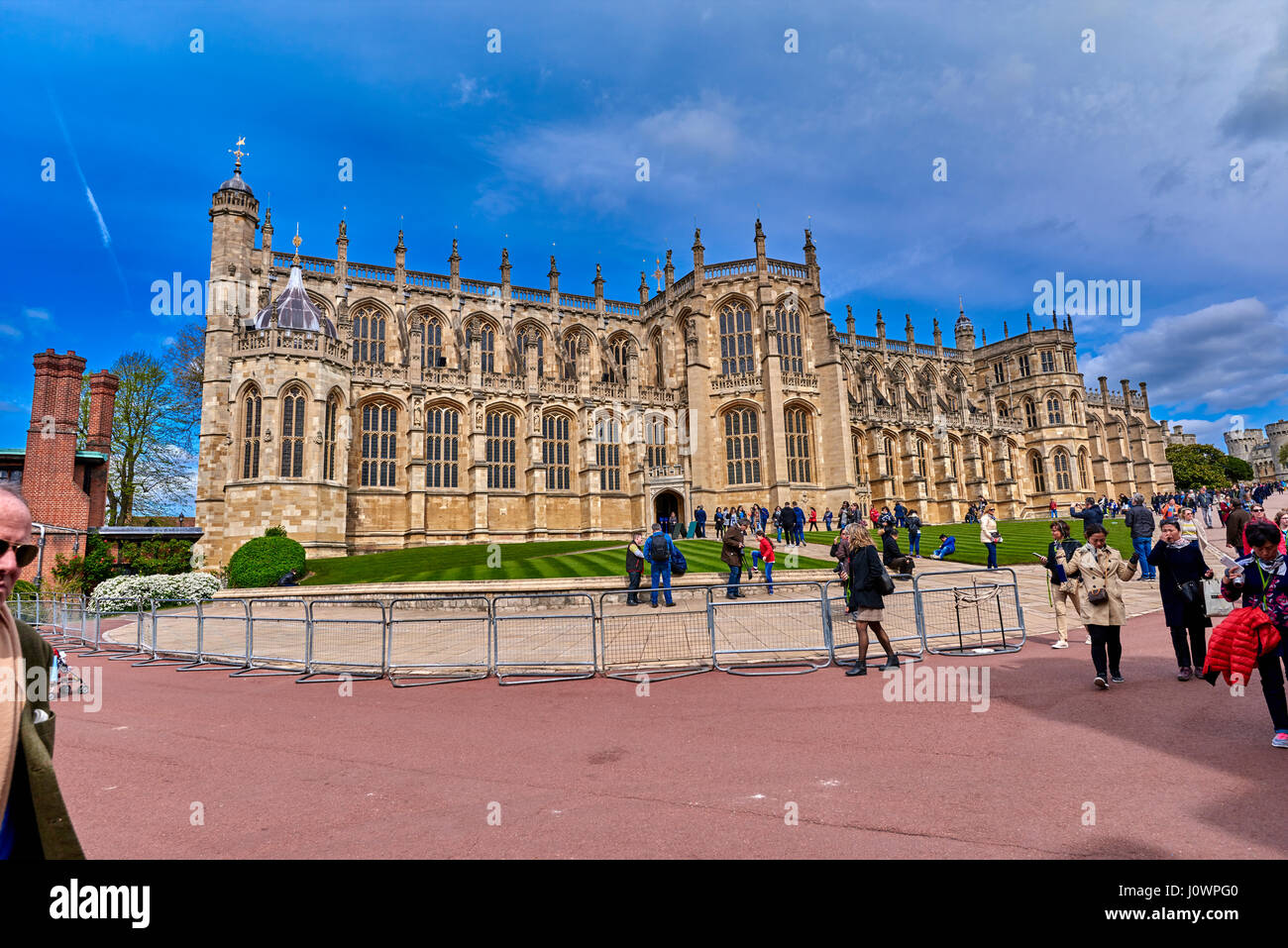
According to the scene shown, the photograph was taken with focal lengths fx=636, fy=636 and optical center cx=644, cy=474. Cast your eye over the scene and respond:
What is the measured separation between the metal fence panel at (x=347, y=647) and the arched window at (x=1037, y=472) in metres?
57.4

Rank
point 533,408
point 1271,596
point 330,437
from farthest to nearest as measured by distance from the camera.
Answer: point 533,408 → point 330,437 → point 1271,596

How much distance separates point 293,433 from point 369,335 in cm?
1010

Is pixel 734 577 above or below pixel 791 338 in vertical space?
below

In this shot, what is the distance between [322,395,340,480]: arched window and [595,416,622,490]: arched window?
14.2m

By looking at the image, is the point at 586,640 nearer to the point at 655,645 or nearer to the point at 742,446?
the point at 655,645

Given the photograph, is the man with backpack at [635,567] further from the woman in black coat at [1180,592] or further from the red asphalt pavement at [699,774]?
the woman in black coat at [1180,592]

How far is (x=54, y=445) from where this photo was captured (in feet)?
89.2

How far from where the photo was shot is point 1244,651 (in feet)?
15.6

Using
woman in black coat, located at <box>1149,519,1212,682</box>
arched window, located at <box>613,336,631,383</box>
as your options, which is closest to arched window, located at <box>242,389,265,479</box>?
arched window, located at <box>613,336,631,383</box>

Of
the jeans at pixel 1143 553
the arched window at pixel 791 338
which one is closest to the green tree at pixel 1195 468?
the arched window at pixel 791 338

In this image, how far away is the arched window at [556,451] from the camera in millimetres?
37562

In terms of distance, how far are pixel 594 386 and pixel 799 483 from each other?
14.0 metres

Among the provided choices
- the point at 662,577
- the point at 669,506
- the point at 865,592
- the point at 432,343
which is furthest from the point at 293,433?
the point at 865,592

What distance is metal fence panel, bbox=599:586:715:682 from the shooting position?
926 centimetres
